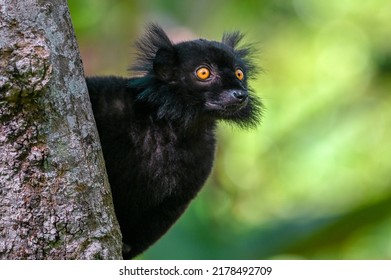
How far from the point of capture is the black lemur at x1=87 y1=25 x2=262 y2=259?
4.94m

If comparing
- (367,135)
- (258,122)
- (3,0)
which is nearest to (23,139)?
(3,0)

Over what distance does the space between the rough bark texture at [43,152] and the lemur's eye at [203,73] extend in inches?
63.7

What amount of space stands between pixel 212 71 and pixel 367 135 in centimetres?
819

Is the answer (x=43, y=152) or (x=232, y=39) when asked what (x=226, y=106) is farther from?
(x=43, y=152)

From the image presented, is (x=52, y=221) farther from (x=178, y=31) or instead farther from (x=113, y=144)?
(x=178, y=31)

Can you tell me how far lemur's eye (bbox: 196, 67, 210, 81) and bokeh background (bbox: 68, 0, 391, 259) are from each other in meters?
1.98

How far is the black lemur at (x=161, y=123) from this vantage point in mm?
4938

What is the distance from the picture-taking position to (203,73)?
5.18 meters

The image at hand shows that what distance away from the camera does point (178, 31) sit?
32.1 feet

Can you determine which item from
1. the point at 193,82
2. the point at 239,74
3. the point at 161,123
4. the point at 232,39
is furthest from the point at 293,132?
the point at 161,123

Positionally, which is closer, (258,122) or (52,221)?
(52,221)

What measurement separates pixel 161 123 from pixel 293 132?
511 centimetres

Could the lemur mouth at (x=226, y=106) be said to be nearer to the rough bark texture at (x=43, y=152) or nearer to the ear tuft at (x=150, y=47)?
the ear tuft at (x=150, y=47)
